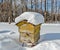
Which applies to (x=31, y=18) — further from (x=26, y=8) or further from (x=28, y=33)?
(x=26, y=8)

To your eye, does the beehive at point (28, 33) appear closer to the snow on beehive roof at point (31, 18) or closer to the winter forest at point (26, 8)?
the snow on beehive roof at point (31, 18)

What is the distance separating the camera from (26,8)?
9000mm

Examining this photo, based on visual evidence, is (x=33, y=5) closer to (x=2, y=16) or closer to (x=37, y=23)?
(x=2, y=16)

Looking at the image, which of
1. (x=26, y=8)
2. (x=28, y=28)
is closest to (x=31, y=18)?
(x=28, y=28)

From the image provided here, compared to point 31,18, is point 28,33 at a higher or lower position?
lower

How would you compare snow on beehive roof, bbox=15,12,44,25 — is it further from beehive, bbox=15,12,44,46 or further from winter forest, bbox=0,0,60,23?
winter forest, bbox=0,0,60,23

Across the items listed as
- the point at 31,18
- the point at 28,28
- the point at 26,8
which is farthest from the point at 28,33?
the point at 26,8

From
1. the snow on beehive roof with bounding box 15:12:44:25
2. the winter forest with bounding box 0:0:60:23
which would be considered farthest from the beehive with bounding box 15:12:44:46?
the winter forest with bounding box 0:0:60:23

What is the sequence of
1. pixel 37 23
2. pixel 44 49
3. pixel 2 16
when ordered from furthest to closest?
pixel 2 16 < pixel 37 23 < pixel 44 49

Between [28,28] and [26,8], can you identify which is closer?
[28,28]

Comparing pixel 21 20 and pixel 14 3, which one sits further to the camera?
pixel 14 3

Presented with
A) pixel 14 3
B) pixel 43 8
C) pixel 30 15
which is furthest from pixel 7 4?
pixel 30 15

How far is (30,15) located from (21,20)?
23 centimetres

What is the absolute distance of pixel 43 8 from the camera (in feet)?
29.9
